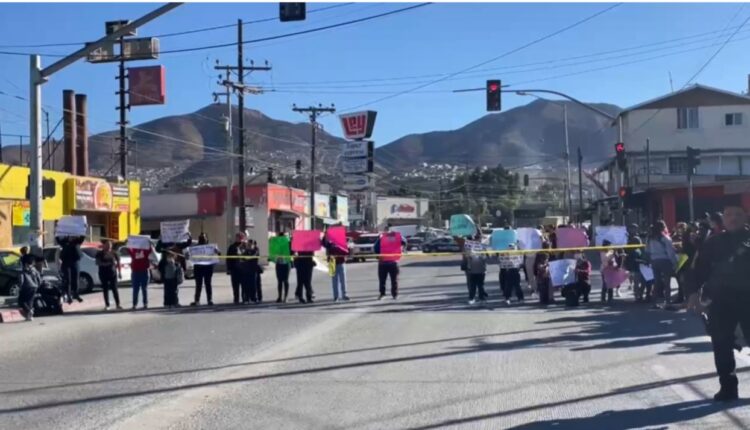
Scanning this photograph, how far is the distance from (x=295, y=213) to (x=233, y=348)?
45472 mm

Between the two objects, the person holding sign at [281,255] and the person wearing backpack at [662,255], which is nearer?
the person wearing backpack at [662,255]

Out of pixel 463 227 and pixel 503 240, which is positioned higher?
pixel 463 227

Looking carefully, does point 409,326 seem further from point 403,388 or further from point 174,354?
point 403,388

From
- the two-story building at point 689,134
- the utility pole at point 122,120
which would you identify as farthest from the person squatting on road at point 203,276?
the two-story building at point 689,134

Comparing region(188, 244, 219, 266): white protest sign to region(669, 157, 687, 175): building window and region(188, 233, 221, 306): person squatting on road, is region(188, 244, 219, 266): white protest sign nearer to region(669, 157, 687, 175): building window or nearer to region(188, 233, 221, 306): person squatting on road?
region(188, 233, 221, 306): person squatting on road

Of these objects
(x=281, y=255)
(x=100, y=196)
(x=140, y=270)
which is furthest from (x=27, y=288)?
(x=100, y=196)

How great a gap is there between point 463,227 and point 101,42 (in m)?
9.98

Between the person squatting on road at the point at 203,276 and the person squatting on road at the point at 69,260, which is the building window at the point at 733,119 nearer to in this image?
the person squatting on road at the point at 203,276

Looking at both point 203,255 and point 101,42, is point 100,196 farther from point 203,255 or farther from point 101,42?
point 101,42

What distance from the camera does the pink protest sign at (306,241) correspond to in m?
20.8

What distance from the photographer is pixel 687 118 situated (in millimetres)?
56031

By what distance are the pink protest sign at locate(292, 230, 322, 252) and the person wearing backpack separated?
7.48 metres

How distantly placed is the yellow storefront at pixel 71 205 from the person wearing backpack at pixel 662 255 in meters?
20.4

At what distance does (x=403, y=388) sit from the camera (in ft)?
31.6
